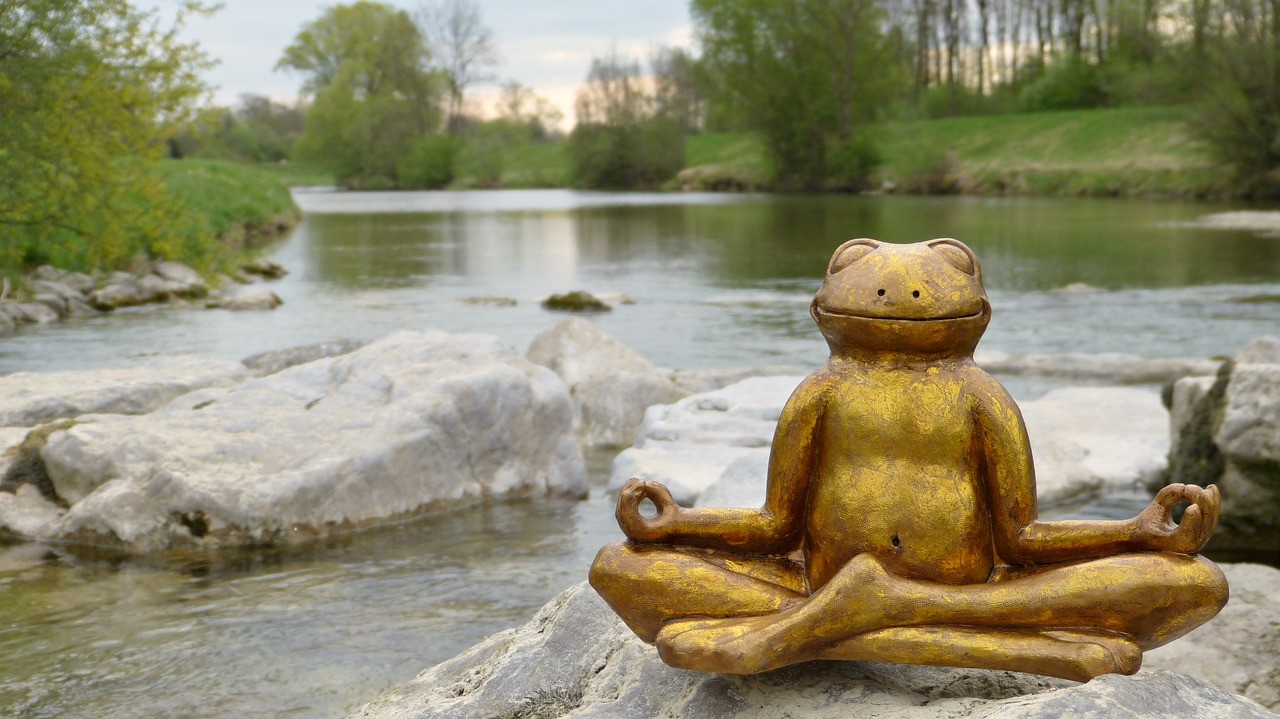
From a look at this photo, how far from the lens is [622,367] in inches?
417

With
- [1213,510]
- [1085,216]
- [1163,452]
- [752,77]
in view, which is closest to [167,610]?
[1213,510]

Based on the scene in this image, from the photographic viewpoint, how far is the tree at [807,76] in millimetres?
58312

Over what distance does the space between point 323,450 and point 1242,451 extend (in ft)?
16.9

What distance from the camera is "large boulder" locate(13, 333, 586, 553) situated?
20.6ft

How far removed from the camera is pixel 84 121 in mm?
14992

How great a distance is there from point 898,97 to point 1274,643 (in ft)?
200

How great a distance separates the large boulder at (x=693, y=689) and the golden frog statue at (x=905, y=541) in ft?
0.39

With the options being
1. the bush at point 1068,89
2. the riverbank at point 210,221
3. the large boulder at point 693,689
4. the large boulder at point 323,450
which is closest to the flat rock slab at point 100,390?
the large boulder at point 323,450

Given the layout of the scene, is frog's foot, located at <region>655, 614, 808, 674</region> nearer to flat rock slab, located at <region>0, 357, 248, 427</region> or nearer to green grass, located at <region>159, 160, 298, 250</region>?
flat rock slab, located at <region>0, 357, 248, 427</region>

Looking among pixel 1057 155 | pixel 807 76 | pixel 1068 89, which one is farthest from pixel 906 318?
pixel 1068 89

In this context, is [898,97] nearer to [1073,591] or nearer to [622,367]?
[622,367]

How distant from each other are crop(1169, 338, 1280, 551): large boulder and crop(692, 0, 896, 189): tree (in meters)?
52.6

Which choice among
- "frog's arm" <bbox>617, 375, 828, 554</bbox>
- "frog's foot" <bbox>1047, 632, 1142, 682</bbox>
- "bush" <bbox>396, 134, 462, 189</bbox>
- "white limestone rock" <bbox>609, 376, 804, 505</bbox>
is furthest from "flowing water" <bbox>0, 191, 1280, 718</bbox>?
"bush" <bbox>396, 134, 462, 189</bbox>

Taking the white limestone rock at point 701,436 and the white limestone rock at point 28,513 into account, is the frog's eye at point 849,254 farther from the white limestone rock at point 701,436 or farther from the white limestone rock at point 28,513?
the white limestone rock at point 28,513
